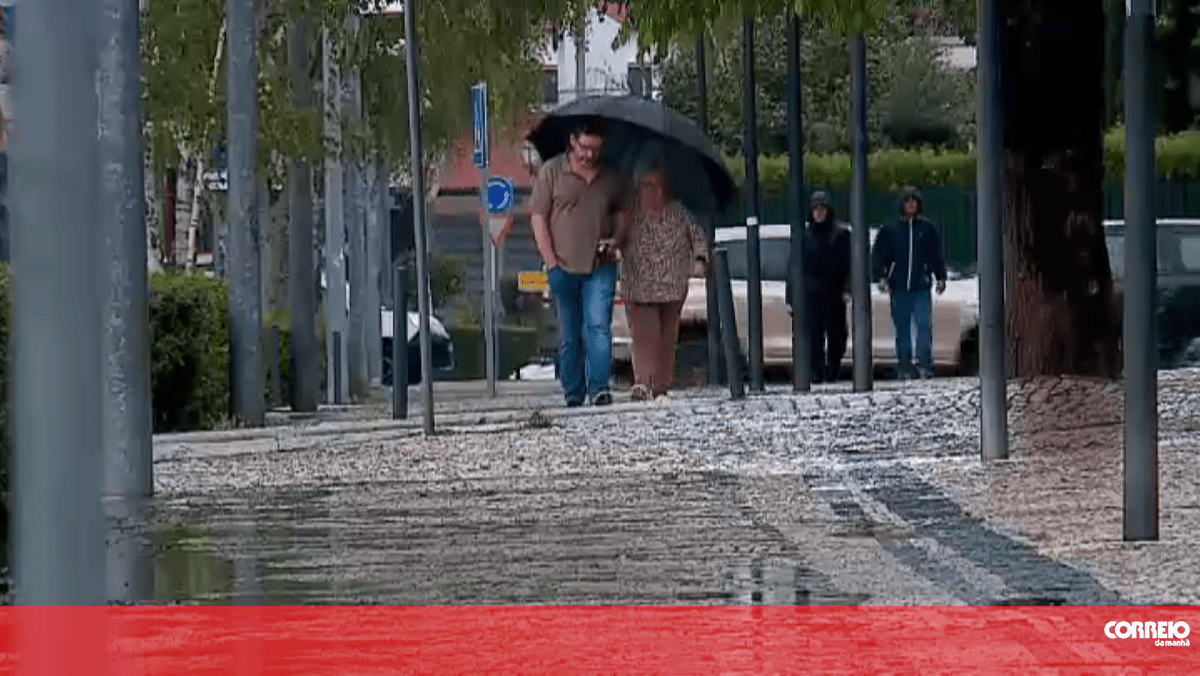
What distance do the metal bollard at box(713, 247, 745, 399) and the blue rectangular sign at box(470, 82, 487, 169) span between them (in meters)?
4.59

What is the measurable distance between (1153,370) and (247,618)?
124 inches

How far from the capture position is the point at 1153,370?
10117mm

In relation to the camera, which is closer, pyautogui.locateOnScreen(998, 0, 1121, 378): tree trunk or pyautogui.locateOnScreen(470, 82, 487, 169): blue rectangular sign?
pyautogui.locateOnScreen(998, 0, 1121, 378): tree trunk

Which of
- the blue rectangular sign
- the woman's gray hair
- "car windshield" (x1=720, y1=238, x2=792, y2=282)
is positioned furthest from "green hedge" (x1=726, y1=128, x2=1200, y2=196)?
the woman's gray hair

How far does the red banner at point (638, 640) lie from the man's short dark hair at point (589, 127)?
991cm

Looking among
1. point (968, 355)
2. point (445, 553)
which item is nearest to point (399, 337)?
point (445, 553)

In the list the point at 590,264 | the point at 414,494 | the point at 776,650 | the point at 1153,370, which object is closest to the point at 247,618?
the point at 776,650

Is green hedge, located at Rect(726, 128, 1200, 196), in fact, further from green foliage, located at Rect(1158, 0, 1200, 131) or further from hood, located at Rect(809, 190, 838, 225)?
green foliage, located at Rect(1158, 0, 1200, 131)

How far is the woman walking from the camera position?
60.8 ft

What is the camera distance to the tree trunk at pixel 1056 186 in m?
15.2

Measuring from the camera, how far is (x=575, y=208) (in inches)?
715

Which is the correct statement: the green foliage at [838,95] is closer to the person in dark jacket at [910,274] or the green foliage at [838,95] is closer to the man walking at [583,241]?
the person in dark jacket at [910,274]

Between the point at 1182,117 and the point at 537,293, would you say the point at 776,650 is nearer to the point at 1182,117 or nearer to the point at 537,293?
the point at 1182,117

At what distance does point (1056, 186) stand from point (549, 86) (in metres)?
18.3
